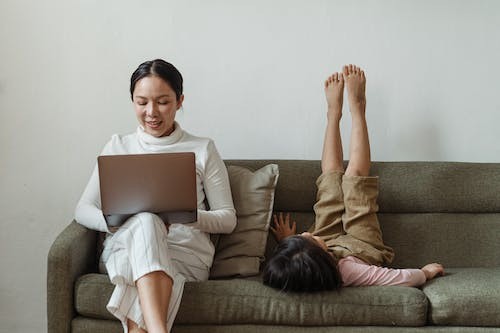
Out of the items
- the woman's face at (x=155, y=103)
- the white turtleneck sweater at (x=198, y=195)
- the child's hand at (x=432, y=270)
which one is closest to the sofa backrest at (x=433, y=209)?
the child's hand at (x=432, y=270)

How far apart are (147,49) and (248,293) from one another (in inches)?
50.7

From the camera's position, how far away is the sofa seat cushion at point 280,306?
2.33 m

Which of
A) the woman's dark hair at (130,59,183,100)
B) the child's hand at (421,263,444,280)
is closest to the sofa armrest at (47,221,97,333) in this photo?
the woman's dark hair at (130,59,183,100)

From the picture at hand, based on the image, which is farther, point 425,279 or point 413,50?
point 413,50

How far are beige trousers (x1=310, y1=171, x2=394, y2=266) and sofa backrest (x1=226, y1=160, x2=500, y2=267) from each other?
4.2 inches

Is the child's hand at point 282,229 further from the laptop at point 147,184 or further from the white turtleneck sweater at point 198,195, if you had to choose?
the laptop at point 147,184

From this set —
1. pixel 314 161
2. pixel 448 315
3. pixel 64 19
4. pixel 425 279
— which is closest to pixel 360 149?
pixel 314 161

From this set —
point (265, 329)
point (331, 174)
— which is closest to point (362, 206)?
point (331, 174)

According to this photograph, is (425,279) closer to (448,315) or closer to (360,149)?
(448,315)

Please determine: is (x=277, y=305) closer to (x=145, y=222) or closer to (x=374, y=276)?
(x=374, y=276)

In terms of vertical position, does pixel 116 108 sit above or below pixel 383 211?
above

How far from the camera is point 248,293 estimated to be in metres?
2.36

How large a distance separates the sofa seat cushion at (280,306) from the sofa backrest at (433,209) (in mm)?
541

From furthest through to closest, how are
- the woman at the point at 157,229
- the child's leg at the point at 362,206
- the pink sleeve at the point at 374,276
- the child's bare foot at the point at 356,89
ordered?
the child's bare foot at the point at 356,89, the child's leg at the point at 362,206, the pink sleeve at the point at 374,276, the woman at the point at 157,229
